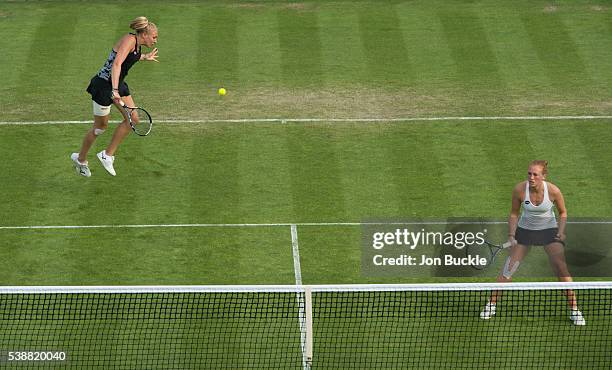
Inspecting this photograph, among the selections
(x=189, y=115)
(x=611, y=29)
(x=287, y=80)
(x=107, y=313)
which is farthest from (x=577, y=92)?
(x=107, y=313)

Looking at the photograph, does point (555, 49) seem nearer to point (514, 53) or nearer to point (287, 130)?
point (514, 53)

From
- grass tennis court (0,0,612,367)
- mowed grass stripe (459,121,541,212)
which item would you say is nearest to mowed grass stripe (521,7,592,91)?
grass tennis court (0,0,612,367)

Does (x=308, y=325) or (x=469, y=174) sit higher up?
(x=308, y=325)

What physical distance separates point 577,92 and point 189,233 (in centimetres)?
883

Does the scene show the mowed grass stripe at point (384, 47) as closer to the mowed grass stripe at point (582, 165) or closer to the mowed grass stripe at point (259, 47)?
the mowed grass stripe at point (259, 47)

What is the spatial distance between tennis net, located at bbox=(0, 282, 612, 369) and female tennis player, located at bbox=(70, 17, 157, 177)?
11.8 ft

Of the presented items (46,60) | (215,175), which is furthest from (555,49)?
(46,60)

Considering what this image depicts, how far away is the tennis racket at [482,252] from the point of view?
18.8 m

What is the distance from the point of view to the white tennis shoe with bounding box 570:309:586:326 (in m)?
17.1

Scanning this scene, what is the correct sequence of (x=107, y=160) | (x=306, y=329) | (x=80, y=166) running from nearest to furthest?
(x=306, y=329)
(x=107, y=160)
(x=80, y=166)

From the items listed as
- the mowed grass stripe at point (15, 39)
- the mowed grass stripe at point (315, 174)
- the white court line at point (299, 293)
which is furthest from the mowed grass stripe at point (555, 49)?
the mowed grass stripe at point (15, 39)

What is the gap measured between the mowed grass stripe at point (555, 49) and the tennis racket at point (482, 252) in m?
6.88

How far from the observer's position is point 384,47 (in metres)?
27.4

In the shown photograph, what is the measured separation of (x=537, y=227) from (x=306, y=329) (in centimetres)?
335
